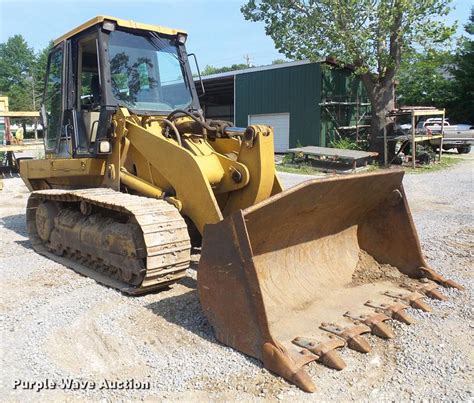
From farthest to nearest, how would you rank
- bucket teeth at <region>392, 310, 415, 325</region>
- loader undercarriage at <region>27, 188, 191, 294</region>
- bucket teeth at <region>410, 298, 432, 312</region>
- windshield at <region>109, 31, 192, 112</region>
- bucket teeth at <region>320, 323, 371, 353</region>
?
windshield at <region>109, 31, 192, 112</region> → loader undercarriage at <region>27, 188, 191, 294</region> → bucket teeth at <region>410, 298, 432, 312</region> → bucket teeth at <region>392, 310, 415, 325</region> → bucket teeth at <region>320, 323, 371, 353</region>

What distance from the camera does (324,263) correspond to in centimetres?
463

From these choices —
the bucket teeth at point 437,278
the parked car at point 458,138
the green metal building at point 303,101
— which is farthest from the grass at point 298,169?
the bucket teeth at point 437,278

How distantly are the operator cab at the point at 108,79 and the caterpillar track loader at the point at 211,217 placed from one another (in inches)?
0.6

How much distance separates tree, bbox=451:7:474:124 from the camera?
100 feet

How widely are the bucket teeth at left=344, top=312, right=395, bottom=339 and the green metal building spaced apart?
1590 centimetres

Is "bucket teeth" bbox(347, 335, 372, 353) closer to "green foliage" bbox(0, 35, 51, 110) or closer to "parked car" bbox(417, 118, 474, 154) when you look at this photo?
"parked car" bbox(417, 118, 474, 154)

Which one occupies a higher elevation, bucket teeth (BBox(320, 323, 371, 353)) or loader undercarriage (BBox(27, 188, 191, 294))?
loader undercarriage (BBox(27, 188, 191, 294))

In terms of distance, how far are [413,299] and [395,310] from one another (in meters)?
0.35

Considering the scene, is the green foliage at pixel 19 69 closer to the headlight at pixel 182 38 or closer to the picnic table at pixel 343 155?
the picnic table at pixel 343 155

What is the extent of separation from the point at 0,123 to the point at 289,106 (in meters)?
11.5

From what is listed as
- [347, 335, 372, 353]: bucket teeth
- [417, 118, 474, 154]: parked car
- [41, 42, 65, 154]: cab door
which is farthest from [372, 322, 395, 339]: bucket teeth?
[417, 118, 474, 154]: parked car

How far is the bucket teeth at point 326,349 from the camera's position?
3182 millimetres

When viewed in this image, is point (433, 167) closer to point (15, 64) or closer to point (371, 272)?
point (371, 272)

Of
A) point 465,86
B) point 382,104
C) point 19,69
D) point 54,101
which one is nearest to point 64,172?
point 54,101
